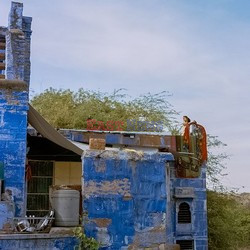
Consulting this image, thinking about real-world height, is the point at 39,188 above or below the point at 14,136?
below

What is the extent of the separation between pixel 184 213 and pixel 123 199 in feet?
16.9

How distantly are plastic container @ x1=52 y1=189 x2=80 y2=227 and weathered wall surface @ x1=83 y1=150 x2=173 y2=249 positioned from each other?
27cm

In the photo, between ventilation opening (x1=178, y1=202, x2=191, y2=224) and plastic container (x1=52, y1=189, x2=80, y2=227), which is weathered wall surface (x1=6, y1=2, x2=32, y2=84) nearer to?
plastic container (x1=52, y1=189, x2=80, y2=227)

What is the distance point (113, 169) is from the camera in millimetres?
11211

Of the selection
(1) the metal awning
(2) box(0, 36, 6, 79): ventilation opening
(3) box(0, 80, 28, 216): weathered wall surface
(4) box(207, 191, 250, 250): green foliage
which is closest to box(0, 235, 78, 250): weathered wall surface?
(3) box(0, 80, 28, 216): weathered wall surface

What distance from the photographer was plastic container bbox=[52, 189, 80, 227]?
10.8 metres

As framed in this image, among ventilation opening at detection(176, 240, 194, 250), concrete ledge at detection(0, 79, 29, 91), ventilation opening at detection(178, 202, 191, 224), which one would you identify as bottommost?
ventilation opening at detection(176, 240, 194, 250)

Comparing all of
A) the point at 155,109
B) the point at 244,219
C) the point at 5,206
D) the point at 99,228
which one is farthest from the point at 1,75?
the point at 244,219

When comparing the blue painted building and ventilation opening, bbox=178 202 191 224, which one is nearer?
the blue painted building

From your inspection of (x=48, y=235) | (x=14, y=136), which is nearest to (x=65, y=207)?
(x=48, y=235)

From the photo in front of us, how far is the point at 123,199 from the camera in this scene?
11156mm

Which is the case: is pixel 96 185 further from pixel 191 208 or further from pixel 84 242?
pixel 191 208

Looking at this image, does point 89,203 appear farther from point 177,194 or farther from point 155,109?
point 155,109

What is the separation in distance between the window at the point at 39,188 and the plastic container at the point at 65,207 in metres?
4.20
